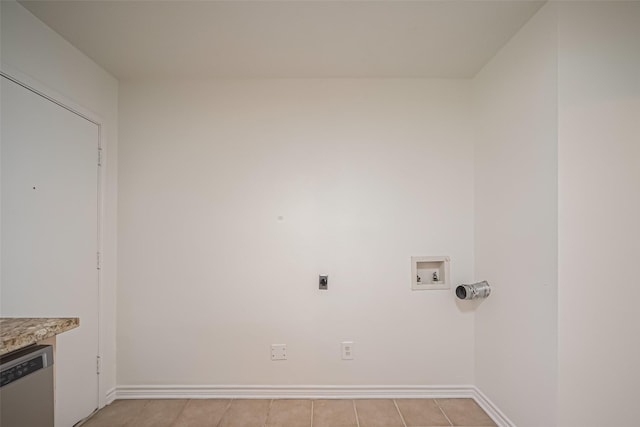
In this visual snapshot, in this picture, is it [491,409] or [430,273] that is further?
[430,273]

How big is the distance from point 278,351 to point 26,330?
164cm

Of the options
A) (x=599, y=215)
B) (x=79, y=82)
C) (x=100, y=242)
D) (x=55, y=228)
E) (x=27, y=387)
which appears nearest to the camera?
(x=27, y=387)

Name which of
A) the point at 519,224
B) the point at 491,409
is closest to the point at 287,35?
the point at 519,224

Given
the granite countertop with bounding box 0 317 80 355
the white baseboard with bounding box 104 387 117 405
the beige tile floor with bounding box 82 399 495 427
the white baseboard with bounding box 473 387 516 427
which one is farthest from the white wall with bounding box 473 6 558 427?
the white baseboard with bounding box 104 387 117 405

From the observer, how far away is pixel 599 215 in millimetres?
1451

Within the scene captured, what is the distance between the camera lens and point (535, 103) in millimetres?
1630

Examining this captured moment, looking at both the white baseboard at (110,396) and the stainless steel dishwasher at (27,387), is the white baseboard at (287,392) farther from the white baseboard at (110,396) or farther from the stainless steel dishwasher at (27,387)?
the stainless steel dishwasher at (27,387)

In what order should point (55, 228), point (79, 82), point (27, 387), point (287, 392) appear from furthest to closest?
point (287, 392) < point (79, 82) < point (55, 228) < point (27, 387)

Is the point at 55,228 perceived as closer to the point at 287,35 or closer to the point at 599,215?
the point at 287,35

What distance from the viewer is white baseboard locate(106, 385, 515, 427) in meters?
2.21

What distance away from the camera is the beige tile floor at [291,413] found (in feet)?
6.32

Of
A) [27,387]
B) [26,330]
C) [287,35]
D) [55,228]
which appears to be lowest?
[27,387]

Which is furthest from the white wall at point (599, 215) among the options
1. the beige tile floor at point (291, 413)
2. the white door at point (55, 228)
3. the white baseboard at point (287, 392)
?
the white door at point (55, 228)

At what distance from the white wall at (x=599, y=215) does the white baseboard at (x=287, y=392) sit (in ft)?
2.95
